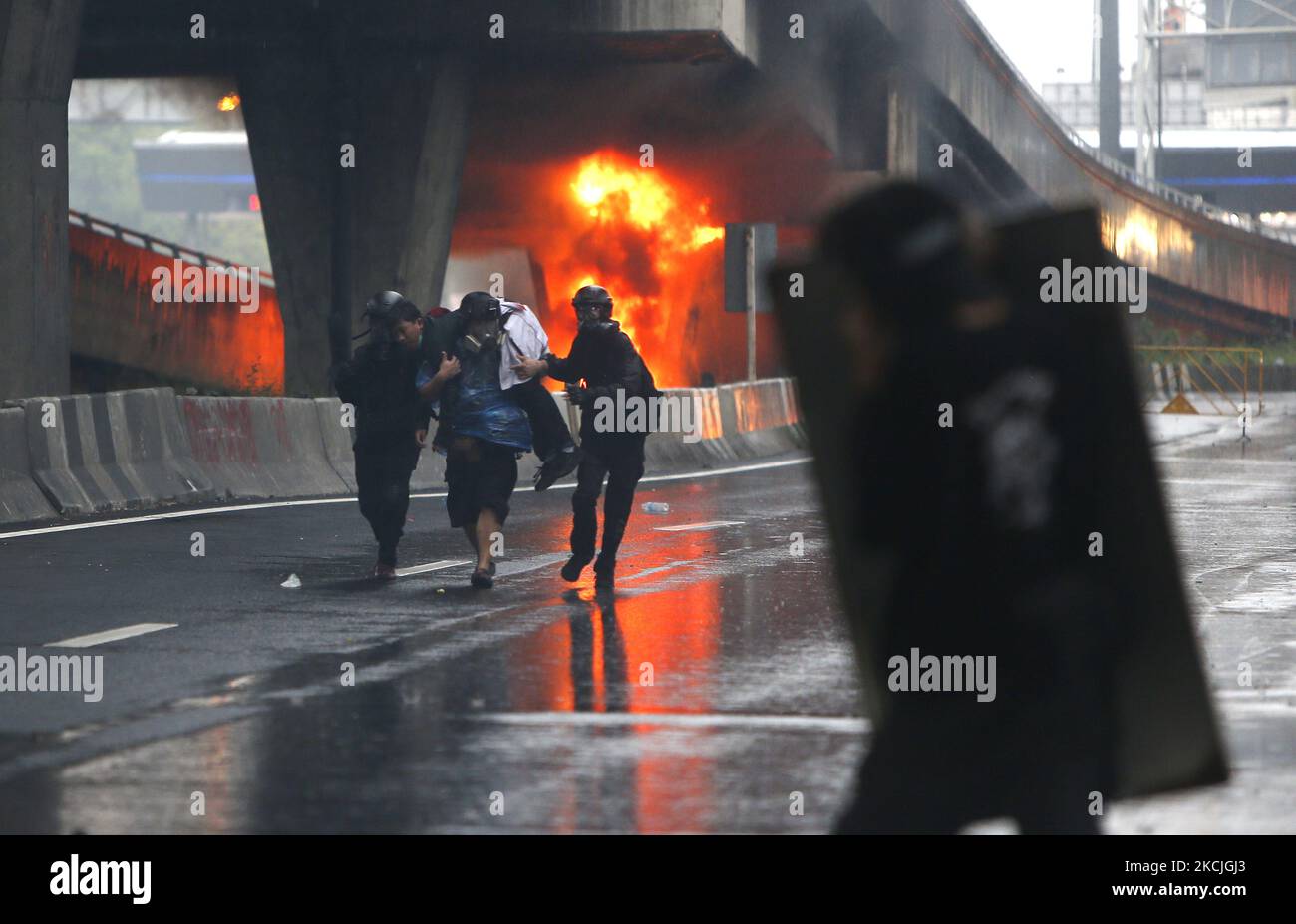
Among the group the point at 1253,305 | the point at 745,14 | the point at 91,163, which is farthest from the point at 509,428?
→ the point at 91,163

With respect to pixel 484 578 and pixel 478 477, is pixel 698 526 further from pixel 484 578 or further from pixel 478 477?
pixel 478 477

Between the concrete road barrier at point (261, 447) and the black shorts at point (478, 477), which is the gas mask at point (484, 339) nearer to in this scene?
the black shorts at point (478, 477)

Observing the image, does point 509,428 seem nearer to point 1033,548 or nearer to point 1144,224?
point 1033,548

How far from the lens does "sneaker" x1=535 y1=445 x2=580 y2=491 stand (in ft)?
41.7

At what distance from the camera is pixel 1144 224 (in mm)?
67125

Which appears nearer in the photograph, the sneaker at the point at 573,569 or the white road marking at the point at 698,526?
the sneaker at the point at 573,569

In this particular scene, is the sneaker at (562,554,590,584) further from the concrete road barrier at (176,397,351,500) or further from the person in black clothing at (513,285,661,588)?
the concrete road barrier at (176,397,351,500)

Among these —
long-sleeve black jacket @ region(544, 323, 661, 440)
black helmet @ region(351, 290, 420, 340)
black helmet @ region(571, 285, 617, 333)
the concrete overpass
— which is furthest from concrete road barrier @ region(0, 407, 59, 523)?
black helmet @ region(571, 285, 617, 333)

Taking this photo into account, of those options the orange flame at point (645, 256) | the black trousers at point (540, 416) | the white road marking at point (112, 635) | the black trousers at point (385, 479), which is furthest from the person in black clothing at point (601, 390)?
the orange flame at point (645, 256)

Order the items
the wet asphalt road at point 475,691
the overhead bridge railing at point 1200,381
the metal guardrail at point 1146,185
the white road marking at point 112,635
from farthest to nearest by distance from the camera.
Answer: the metal guardrail at point 1146,185 < the overhead bridge railing at point 1200,381 < the white road marking at point 112,635 < the wet asphalt road at point 475,691

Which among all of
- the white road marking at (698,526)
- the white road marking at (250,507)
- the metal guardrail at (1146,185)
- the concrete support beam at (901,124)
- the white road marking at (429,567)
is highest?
the metal guardrail at (1146,185)

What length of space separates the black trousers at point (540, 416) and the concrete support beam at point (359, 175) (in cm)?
1591

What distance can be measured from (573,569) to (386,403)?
4.93 ft

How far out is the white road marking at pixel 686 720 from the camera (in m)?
8.17
